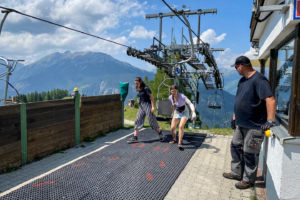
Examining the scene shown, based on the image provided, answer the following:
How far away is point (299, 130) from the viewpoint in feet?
8.34

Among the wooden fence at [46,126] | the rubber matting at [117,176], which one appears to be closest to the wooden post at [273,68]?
the rubber matting at [117,176]

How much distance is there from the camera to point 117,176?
4.05 m

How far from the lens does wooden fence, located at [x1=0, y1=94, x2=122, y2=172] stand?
4258 millimetres

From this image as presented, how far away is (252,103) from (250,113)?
153 millimetres

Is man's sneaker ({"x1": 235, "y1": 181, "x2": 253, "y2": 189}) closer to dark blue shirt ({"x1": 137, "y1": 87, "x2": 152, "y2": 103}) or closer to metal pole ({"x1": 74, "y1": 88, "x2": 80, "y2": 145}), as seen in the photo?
dark blue shirt ({"x1": 137, "y1": 87, "x2": 152, "y2": 103})

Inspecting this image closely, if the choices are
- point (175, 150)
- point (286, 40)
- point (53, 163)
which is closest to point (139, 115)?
point (175, 150)

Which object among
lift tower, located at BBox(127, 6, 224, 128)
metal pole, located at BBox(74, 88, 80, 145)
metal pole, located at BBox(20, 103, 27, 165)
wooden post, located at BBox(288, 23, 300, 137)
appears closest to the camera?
wooden post, located at BBox(288, 23, 300, 137)

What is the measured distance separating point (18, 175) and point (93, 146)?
7.05ft

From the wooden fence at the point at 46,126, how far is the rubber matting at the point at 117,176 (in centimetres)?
94

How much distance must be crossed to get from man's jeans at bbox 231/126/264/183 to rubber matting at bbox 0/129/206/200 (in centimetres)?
110

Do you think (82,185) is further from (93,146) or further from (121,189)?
(93,146)

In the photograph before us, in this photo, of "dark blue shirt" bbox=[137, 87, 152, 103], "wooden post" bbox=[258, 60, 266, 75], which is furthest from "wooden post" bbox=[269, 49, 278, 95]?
"dark blue shirt" bbox=[137, 87, 152, 103]

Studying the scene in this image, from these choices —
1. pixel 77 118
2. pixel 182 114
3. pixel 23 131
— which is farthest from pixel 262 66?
pixel 23 131

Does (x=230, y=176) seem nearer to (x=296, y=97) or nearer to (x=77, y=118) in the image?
(x=296, y=97)
